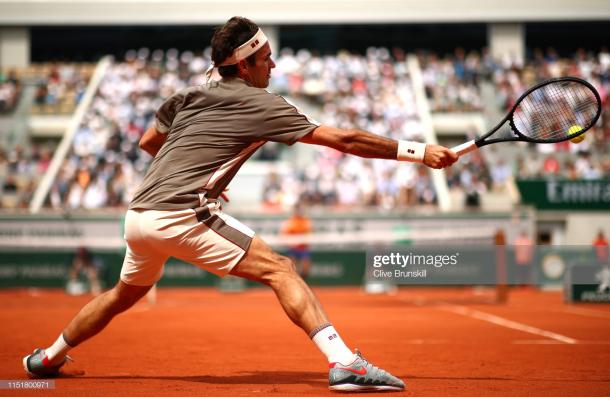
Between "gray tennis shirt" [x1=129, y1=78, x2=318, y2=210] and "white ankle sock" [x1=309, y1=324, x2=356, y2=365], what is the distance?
1056 millimetres

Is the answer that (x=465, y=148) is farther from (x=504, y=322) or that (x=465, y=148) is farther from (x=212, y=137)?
(x=504, y=322)

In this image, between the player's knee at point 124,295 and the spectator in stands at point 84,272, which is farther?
the spectator in stands at point 84,272

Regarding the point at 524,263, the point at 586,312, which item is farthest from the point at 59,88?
the point at 586,312

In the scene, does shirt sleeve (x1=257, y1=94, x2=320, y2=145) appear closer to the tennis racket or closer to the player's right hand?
the player's right hand

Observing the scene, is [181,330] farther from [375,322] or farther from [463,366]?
[463,366]

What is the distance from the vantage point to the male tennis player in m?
5.16

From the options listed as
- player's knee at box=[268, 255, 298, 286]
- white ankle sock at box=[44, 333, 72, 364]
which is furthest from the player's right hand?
white ankle sock at box=[44, 333, 72, 364]

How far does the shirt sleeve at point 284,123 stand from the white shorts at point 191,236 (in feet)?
2.02

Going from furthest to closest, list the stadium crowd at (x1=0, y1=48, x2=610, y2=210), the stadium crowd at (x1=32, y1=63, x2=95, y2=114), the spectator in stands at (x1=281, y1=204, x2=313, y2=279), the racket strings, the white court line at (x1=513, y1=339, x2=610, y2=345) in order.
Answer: the stadium crowd at (x1=32, y1=63, x2=95, y2=114) → the stadium crowd at (x1=0, y1=48, x2=610, y2=210) → the spectator in stands at (x1=281, y1=204, x2=313, y2=279) → the white court line at (x1=513, y1=339, x2=610, y2=345) → the racket strings

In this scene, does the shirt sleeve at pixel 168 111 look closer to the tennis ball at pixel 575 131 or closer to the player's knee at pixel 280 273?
the player's knee at pixel 280 273

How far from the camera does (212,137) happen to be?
209 inches

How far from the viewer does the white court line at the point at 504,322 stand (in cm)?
916

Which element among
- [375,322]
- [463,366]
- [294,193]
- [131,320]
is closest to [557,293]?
[294,193]

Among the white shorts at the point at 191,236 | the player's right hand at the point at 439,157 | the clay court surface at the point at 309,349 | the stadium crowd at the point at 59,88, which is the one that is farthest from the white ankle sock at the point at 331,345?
the stadium crowd at the point at 59,88
